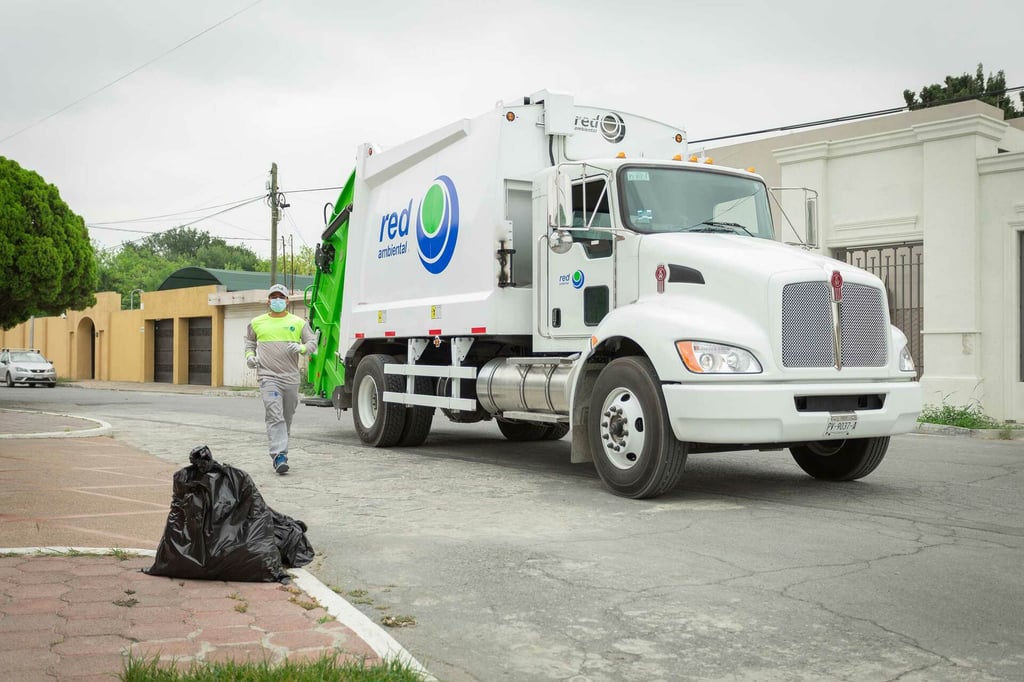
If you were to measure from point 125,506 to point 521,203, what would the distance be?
4.77 meters

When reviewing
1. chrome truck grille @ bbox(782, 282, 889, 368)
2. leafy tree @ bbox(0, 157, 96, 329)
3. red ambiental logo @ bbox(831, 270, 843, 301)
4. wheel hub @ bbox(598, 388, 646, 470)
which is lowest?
wheel hub @ bbox(598, 388, 646, 470)

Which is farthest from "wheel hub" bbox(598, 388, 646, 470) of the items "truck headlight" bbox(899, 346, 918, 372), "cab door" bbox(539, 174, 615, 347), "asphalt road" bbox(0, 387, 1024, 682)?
"truck headlight" bbox(899, 346, 918, 372)

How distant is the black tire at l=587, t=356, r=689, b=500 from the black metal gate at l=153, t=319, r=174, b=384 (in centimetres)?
3612

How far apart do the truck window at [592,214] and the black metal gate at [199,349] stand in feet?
104

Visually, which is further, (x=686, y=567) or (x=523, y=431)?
(x=523, y=431)

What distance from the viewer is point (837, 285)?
7859 millimetres

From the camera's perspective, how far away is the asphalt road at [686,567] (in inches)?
166

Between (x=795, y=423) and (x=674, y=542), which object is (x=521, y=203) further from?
(x=674, y=542)

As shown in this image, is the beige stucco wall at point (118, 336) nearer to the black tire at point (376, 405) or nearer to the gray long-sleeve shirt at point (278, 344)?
the black tire at point (376, 405)

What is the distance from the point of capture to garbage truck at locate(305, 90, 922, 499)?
7.63 metres

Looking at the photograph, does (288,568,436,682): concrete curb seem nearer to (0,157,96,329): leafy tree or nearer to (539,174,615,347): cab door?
(539,174,615,347): cab door

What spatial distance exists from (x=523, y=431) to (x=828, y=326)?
6026mm

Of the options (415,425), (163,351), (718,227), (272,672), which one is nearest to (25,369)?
(163,351)

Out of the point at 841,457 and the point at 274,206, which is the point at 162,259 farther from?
the point at 841,457
